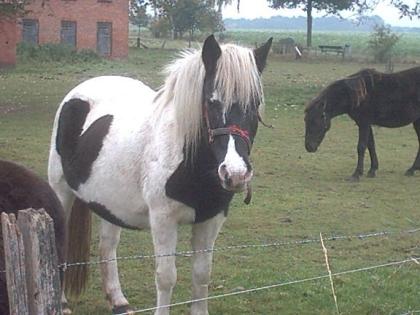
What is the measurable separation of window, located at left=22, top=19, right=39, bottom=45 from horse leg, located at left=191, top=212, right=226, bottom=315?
37.0 metres

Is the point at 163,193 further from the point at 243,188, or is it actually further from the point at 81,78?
the point at 81,78

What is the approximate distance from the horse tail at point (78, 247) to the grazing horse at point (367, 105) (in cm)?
645

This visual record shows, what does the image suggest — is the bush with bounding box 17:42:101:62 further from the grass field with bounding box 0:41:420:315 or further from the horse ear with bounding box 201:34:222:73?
the horse ear with bounding box 201:34:222:73

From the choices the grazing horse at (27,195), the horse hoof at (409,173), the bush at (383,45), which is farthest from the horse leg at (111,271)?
the bush at (383,45)

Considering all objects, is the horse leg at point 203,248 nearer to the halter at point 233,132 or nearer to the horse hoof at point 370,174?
the halter at point 233,132

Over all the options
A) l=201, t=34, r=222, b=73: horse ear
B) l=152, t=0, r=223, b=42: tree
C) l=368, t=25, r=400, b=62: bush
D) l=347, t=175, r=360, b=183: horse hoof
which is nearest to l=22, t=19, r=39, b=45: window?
l=152, t=0, r=223, b=42: tree

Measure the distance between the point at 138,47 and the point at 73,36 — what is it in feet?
26.6

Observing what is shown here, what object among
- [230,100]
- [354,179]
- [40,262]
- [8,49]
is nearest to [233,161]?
[230,100]

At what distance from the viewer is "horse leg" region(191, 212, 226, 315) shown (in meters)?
4.73

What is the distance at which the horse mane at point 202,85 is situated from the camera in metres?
4.21

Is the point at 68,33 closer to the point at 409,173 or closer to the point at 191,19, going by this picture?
the point at 191,19

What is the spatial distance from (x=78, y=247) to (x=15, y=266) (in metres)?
3.07

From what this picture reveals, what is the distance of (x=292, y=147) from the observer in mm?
14180

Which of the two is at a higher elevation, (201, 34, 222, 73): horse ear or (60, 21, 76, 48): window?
(201, 34, 222, 73): horse ear
